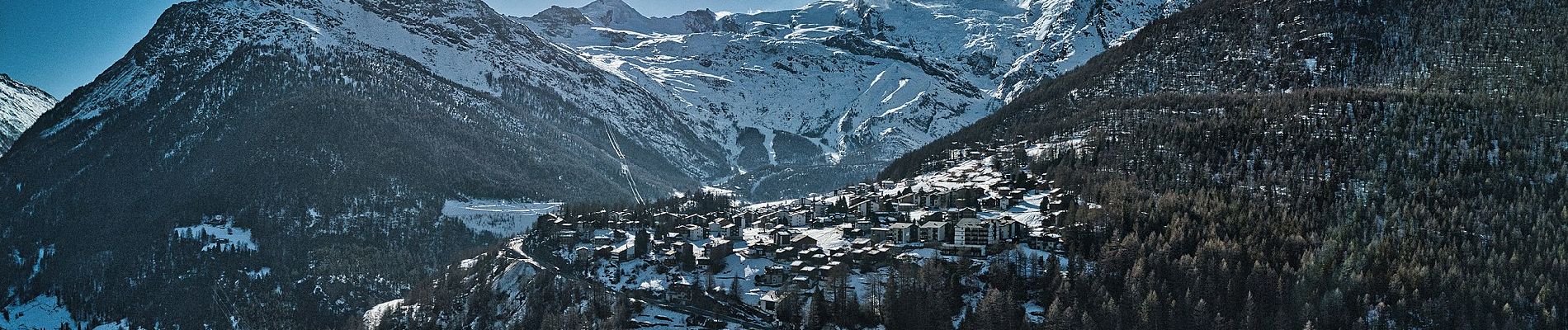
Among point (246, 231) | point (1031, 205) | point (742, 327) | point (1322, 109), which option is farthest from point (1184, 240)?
point (246, 231)

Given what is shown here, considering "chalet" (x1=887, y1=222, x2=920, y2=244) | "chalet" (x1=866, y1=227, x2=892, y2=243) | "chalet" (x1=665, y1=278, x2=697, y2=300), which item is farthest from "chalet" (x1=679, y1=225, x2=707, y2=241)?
→ "chalet" (x1=887, y1=222, x2=920, y2=244)

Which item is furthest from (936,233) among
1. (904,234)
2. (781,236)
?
(781,236)

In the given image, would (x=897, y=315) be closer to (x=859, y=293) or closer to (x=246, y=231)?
(x=859, y=293)

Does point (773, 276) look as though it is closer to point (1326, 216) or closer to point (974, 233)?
point (974, 233)

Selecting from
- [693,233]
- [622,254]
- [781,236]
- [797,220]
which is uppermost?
[781,236]

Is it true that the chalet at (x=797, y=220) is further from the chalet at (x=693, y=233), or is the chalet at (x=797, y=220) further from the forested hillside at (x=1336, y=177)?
the forested hillside at (x=1336, y=177)
